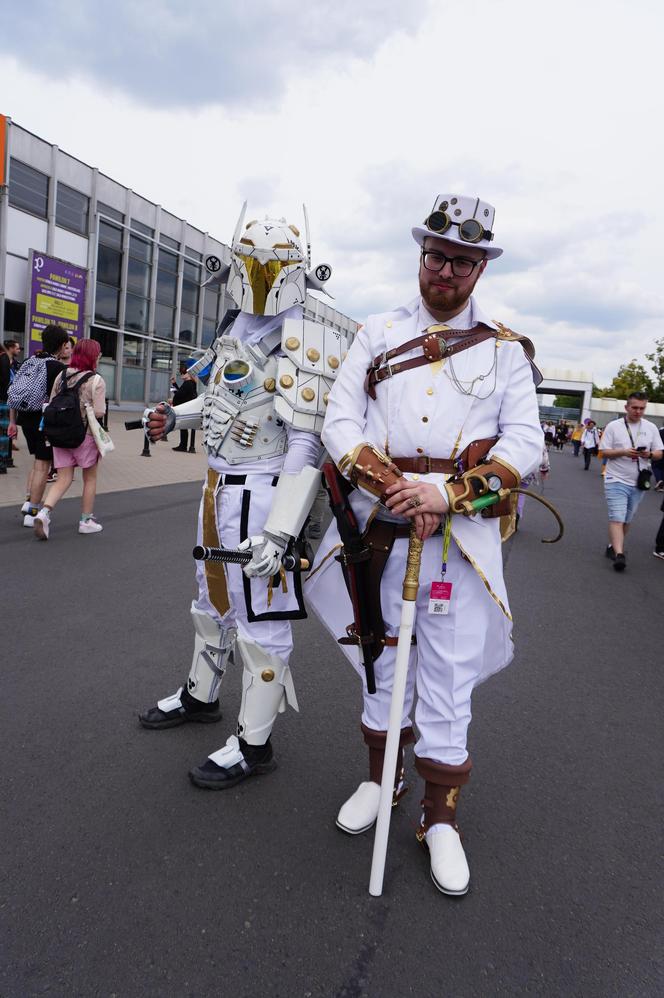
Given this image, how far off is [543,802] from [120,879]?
5.33 feet

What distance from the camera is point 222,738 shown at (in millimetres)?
3115

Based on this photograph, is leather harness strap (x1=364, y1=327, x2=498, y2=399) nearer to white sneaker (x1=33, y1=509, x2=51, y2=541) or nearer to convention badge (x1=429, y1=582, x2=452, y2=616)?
convention badge (x1=429, y1=582, x2=452, y2=616)

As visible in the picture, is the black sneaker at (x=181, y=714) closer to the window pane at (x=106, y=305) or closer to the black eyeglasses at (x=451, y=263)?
the black eyeglasses at (x=451, y=263)

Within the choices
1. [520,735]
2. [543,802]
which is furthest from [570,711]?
[543,802]

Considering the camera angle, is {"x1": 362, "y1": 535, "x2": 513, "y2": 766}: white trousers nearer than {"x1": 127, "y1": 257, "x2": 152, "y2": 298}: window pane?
Yes

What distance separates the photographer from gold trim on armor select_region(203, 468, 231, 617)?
9.31 feet

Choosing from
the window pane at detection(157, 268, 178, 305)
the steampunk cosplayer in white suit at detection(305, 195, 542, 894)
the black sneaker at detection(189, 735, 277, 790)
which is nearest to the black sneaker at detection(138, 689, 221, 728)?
the black sneaker at detection(189, 735, 277, 790)

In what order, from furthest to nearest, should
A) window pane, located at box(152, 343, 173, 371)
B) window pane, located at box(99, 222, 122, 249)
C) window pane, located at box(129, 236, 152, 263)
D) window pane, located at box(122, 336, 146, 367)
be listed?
window pane, located at box(152, 343, 173, 371)
window pane, located at box(122, 336, 146, 367)
window pane, located at box(129, 236, 152, 263)
window pane, located at box(99, 222, 122, 249)

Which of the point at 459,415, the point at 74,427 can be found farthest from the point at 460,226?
the point at 74,427

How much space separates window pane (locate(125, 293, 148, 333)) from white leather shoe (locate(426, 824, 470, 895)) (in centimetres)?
2328

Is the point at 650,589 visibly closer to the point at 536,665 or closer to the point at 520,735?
the point at 536,665

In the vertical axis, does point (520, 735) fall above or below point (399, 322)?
below

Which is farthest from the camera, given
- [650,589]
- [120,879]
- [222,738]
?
[650,589]

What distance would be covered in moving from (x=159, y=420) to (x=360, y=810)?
1831mm
